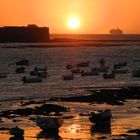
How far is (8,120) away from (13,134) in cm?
725

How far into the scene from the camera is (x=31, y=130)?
39.2 meters

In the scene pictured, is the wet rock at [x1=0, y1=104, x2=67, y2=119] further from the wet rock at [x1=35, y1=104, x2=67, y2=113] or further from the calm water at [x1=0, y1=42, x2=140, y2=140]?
the calm water at [x1=0, y1=42, x2=140, y2=140]

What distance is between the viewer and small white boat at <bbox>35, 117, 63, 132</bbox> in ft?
123

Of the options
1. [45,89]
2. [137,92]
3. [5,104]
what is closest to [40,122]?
[5,104]

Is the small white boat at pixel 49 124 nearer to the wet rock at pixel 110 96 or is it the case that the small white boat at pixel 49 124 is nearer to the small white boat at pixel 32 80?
the wet rock at pixel 110 96

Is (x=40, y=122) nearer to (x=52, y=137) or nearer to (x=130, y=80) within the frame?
(x=52, y=137)

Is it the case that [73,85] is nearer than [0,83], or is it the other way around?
[73,85]

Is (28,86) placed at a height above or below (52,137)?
above

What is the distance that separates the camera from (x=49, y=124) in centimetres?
3750

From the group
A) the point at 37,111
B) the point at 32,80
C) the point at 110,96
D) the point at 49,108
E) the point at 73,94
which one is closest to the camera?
the point at 37,111

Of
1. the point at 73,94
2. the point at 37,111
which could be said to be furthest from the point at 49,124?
the point at 73,94

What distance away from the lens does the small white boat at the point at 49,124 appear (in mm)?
37469

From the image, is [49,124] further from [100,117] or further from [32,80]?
[32,80]

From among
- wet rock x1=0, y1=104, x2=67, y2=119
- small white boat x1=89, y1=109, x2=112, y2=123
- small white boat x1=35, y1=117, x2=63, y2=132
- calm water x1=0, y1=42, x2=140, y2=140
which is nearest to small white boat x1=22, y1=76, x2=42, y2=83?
calm water x1=0, y1=42, x2=140, y2=140
